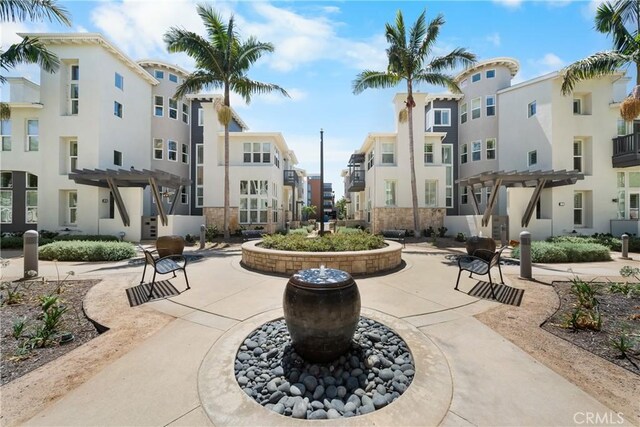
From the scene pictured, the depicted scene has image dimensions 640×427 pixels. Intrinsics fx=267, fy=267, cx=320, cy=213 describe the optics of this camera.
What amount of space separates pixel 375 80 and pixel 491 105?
37.6 ft

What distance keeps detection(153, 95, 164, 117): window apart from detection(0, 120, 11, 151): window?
8.78 m

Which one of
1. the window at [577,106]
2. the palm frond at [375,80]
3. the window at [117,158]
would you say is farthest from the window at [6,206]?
the window at [577,106]

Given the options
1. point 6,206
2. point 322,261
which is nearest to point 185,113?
point 6,206

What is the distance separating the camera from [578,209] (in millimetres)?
17375

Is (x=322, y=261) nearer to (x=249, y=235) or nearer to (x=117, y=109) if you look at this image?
(x=249, y=235)

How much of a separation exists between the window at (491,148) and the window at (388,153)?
26.1 ft

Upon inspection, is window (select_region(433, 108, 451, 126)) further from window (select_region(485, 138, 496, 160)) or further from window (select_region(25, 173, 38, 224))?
window (select_region(25, 173, 38, 224))

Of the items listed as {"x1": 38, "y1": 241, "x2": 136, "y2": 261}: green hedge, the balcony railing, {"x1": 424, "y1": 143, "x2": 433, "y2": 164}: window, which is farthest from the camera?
the balcony railing

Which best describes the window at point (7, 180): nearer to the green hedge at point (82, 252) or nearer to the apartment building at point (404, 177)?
the green hedge at point (82, 252)

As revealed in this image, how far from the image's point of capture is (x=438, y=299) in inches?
227

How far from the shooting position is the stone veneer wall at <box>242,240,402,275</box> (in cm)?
760

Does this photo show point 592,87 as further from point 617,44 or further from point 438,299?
point 438,299

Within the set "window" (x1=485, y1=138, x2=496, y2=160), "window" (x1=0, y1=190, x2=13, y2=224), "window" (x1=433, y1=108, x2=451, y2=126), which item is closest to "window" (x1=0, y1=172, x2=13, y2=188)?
"window" (x1=0, y1=190, x2=13, y2=224)

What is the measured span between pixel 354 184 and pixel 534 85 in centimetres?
1516
